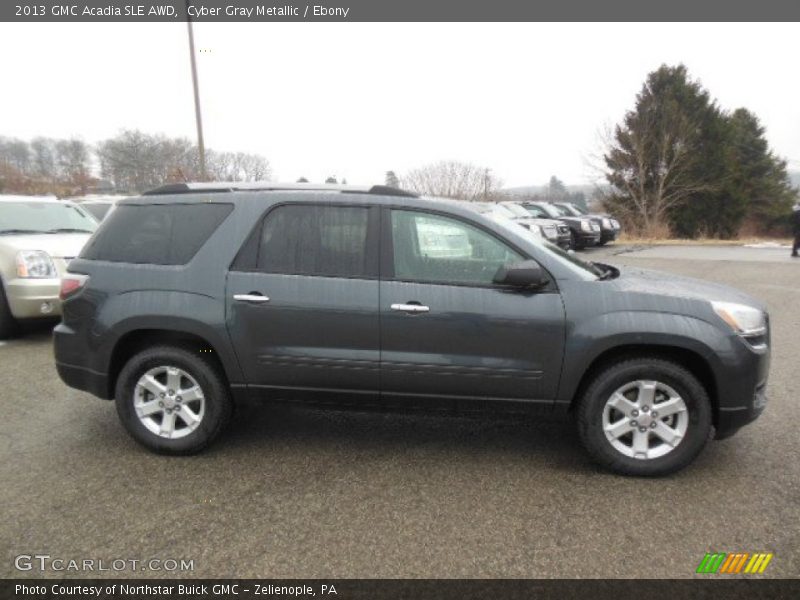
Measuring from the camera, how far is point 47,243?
21.1 feet

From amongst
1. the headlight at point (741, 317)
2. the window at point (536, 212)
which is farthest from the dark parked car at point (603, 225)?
the headlight at point (741, 317)

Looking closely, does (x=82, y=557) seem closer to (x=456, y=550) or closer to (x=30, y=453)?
(x=30, y=453)

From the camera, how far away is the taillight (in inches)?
141

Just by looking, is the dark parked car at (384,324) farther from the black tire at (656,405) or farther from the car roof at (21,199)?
the car roof at (21,199)

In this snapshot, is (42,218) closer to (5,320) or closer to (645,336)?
(5,320)

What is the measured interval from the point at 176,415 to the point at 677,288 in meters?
3.32

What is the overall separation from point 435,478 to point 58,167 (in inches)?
1333

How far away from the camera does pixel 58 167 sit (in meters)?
29.7

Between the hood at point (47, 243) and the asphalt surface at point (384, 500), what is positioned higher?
the hood at point (47, 243)

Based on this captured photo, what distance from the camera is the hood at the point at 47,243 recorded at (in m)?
6.21

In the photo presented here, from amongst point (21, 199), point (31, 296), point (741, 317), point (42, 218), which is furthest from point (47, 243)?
point (741, 317)

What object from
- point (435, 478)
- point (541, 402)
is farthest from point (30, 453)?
point (541, 402)

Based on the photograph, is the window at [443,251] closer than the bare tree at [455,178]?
Yes
